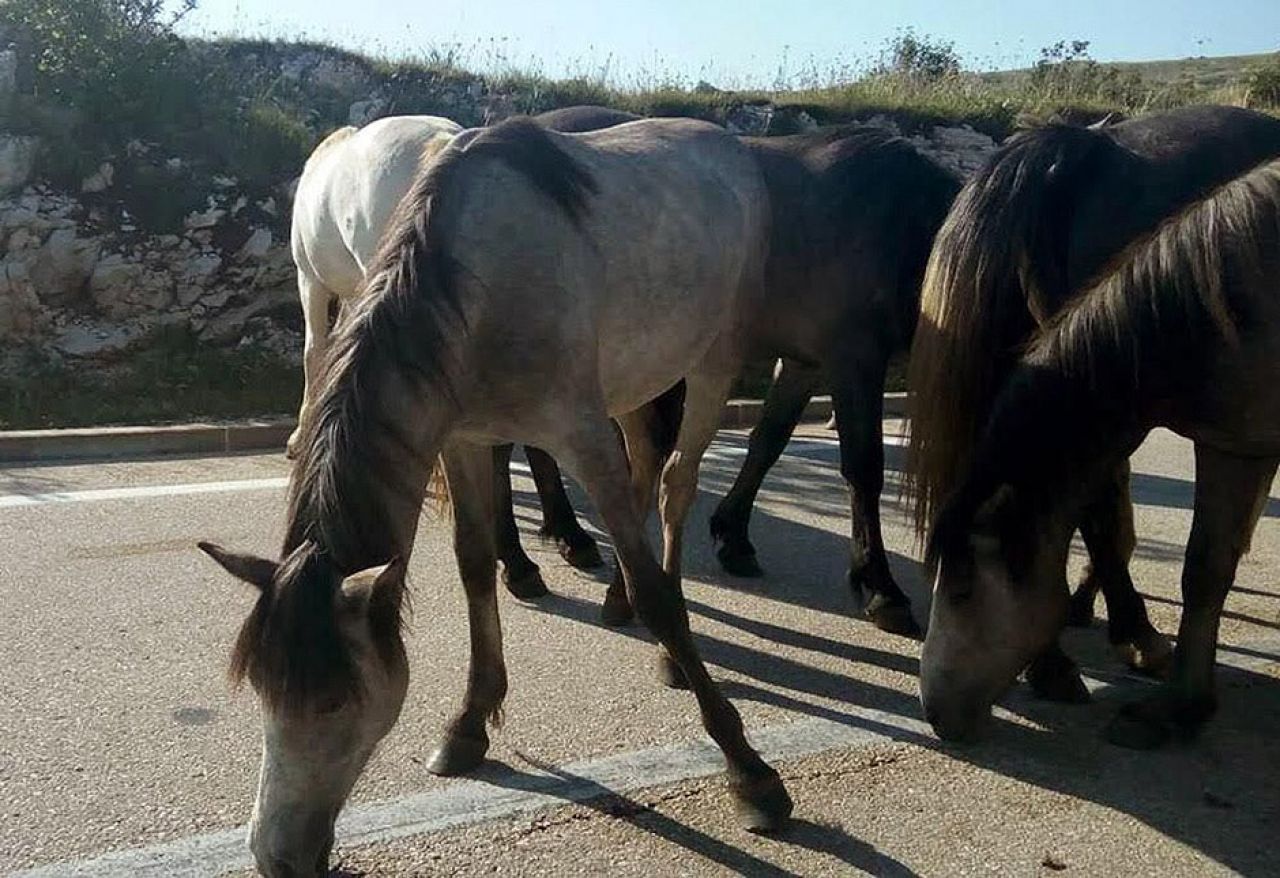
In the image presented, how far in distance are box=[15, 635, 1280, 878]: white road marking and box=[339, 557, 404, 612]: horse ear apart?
878mm

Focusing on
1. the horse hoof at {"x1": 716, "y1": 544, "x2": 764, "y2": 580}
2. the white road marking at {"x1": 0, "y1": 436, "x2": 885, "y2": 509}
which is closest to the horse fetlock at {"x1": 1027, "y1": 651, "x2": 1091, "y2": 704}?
the horse hoof at {"x1": 716, "y1": 544, "x2": 764, "y2": 580}

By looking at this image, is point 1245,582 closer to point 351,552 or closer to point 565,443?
point 565,443

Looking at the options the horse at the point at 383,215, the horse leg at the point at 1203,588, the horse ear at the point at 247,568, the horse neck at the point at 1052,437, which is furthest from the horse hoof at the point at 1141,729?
the horse ear at the point at 247,568

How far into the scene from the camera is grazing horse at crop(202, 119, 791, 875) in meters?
2.33

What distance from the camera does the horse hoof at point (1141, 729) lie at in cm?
362

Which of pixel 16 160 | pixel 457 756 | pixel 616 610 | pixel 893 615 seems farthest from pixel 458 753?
pixel 16 160

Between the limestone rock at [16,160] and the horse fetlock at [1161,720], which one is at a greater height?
the limestone rock at [16,160]

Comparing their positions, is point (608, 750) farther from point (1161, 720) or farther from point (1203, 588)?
point (1203, 588)

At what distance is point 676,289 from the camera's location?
12.4ft

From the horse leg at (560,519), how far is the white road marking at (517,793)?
184cm

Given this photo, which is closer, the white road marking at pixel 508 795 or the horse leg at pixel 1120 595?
the white road marking at pixel 508 795

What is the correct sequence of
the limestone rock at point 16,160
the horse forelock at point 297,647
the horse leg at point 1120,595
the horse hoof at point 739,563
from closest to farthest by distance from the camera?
the horse forelock at point 297,647 → the horse leg at point 1120,595 → the horse hoof at point 739,563 → the limestone rock at point 16,160

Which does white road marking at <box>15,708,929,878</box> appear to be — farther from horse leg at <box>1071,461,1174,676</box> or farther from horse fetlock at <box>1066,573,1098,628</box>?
horse fetlock at <box>1066,573,1098,628</box>

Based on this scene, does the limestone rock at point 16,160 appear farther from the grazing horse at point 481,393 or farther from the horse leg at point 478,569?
the horse leg at point 478,569
